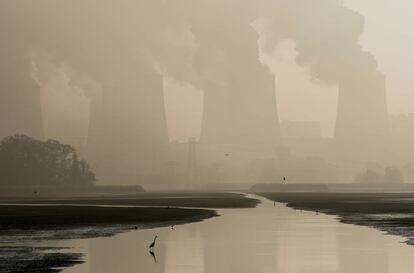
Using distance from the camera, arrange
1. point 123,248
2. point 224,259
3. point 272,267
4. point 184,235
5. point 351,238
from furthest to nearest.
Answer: point 184,235
point 351,238
point 123,248
point 224,259
point 272,267

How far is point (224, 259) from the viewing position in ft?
149

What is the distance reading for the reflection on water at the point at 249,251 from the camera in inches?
1630

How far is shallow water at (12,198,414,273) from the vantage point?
→ 136 feet

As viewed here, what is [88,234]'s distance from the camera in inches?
2611

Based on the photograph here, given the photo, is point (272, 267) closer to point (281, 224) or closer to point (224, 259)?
point (224, 259)

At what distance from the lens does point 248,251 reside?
50.5 meters

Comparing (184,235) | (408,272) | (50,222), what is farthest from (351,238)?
(50,222)

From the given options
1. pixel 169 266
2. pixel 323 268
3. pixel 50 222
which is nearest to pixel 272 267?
pixel 323 268

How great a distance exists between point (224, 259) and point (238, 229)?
89.8 feet

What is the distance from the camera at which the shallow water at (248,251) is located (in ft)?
136

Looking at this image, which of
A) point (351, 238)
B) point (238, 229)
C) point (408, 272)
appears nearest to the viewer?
point (408, 272)

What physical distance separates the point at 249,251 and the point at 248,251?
3.6 inches

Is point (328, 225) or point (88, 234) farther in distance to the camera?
point (328, 225)

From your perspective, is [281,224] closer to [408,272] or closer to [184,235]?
[184,235]
